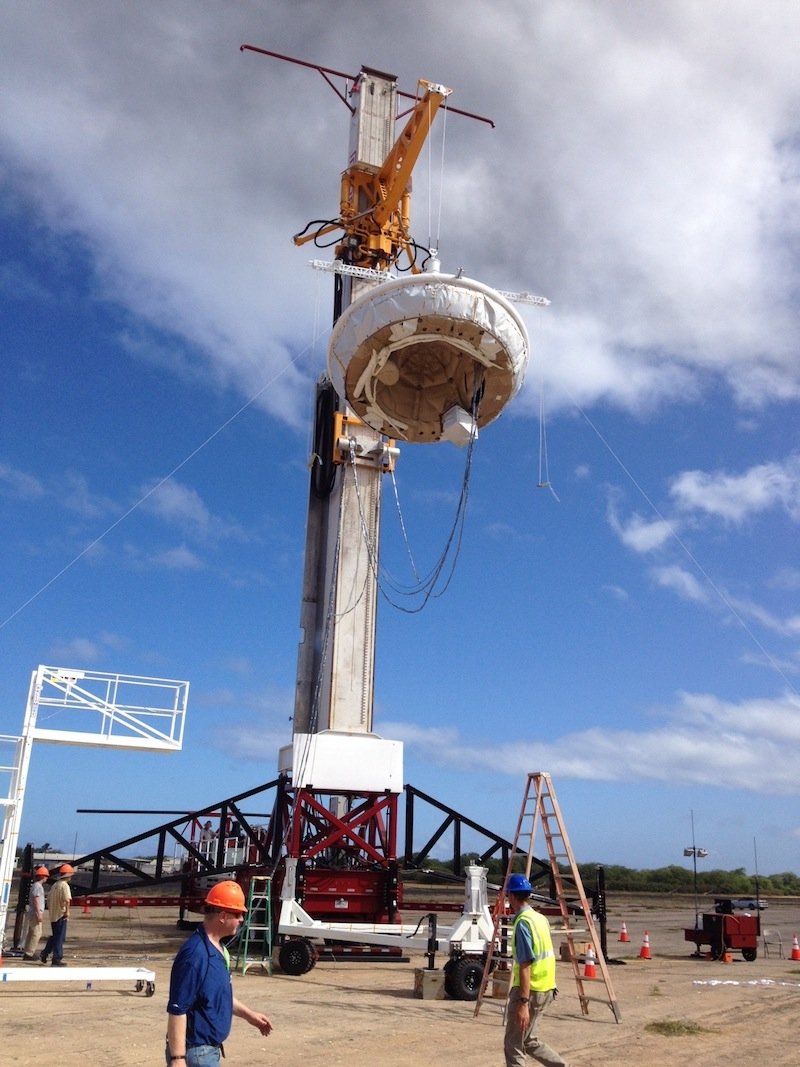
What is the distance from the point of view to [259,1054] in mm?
9383

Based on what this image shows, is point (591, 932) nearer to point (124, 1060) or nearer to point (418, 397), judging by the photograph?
point (124, 1060)

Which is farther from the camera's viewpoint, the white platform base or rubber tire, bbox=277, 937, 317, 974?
rubber tire, bbox=277, 937, 317, 974

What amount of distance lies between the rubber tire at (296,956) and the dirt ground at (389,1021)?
0.24 metres

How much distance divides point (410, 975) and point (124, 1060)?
→ 9091 millimetres

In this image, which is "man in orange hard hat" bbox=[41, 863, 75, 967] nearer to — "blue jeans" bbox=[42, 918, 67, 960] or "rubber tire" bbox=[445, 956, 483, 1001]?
"blue jeans" bbox=[42, 918, 67, 960]

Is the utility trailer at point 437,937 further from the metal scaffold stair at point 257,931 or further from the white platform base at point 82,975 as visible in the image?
the white platform base at point 82,975

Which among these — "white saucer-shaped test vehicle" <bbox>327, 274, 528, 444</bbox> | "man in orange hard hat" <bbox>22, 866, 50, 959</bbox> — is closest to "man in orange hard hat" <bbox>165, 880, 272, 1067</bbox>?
"white saucer-shaped test vehicle" <bbox>327, 274, 528, 444</bbox>

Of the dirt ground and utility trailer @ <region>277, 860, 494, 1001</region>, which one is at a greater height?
utility trailer @ <region>277, 860, 494, 1001</region>

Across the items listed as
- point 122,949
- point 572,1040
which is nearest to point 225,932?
point 572,1040

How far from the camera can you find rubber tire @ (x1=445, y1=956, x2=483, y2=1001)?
43.8 feet

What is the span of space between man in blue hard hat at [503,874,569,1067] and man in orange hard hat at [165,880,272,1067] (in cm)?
317

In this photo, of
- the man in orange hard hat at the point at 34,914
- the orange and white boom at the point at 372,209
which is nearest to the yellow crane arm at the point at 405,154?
the orange and white boom at the point at 372,209

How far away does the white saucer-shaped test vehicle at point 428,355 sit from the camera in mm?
14211

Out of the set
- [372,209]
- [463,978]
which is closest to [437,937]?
[463,978]
